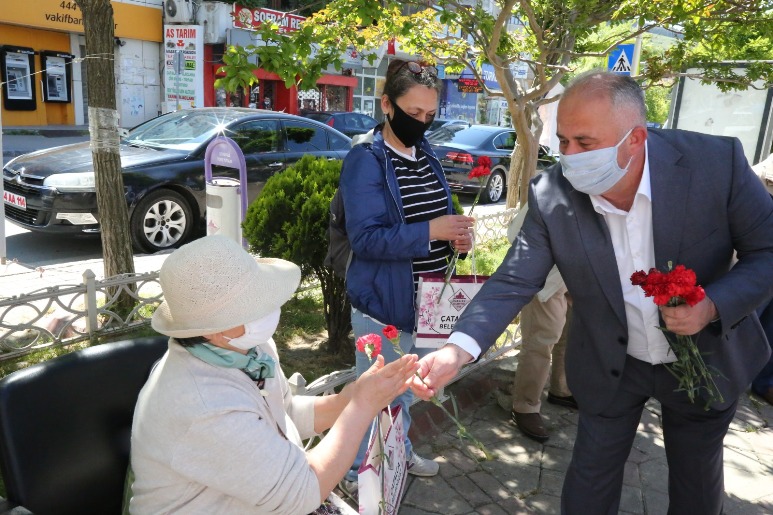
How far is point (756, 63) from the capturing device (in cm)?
654

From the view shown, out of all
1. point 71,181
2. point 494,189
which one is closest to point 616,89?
point 71,181

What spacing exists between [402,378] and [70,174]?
6446 mm

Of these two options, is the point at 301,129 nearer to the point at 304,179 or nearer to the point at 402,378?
the point at 304,179

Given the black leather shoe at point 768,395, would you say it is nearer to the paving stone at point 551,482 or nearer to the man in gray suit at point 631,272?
the paving stone at point 551,482

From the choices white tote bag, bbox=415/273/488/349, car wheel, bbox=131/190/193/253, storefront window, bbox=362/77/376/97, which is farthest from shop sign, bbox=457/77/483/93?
white tote bag, bbox=415/273/488/349

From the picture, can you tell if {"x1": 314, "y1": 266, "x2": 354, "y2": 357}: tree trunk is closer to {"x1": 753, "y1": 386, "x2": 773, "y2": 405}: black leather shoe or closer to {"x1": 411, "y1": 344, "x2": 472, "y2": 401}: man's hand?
{"x1": 411, "y1": 344, "x2": 472, "y2": 401}: man's hand

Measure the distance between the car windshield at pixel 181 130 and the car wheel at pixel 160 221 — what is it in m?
0.75

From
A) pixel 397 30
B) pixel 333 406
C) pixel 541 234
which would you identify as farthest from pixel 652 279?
pixel 397 30

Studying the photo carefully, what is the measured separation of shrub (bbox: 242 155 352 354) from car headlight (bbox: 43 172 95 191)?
10.4 feet

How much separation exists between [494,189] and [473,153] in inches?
44.2

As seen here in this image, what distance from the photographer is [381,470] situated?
1829 millimetres

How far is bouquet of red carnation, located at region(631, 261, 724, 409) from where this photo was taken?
73.9 inches

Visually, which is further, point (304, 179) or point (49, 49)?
point (49, 49)

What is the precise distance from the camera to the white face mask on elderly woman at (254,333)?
1.72m
